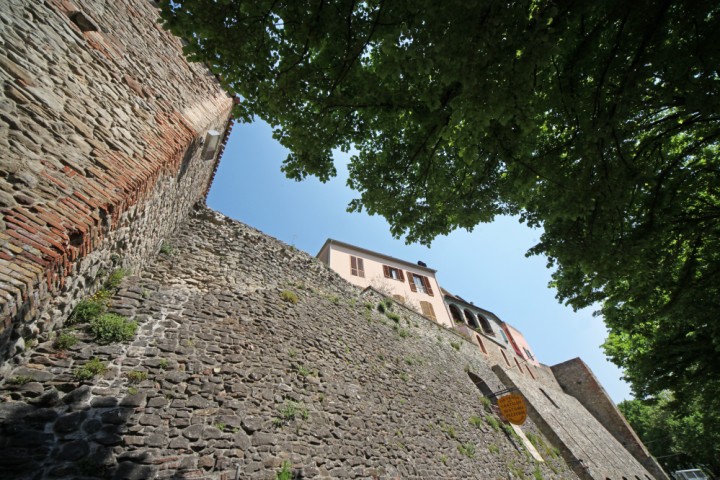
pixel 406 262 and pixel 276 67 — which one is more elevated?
pixel 406 262

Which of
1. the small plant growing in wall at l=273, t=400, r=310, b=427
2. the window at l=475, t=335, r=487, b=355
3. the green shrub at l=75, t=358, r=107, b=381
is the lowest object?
the small plant growing in wall at l=273, t=400, r=310, b=427

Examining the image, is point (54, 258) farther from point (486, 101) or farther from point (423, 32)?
point (486, 101)

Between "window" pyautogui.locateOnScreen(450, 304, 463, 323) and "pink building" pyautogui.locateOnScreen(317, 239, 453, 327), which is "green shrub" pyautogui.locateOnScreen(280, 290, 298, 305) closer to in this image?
"pink building" pyautogui.locateOnScreen(317, 239, 453, 327)

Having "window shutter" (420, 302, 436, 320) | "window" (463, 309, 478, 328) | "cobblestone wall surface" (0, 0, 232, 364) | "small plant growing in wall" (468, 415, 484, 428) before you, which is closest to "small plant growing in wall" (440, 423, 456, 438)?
"small plant growing in wall" (468, 415, 484, 428)

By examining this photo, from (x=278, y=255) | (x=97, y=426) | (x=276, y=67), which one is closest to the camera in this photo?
(x=97, y=426)

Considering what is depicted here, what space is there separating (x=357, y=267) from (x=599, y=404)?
22.2 meters

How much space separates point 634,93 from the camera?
370 centimetres

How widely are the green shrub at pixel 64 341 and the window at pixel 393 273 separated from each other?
57.9 ft

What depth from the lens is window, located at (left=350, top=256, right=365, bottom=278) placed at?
19.4 meters

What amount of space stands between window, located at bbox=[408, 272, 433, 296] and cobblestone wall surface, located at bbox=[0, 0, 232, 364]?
58.7ft

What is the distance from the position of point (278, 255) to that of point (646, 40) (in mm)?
8582

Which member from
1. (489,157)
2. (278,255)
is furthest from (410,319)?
(489,157)

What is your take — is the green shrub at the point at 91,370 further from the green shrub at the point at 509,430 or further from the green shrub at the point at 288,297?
the green shrub at the point at 509,430

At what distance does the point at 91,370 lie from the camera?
399 centimetres
